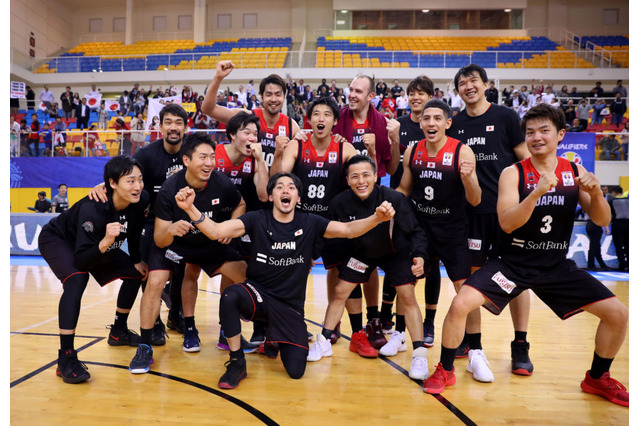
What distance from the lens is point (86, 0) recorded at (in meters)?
29.4

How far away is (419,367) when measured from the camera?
4.05 meters

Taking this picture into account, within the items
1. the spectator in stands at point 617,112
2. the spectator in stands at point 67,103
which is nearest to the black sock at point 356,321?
the spectator in stands at point 617,112

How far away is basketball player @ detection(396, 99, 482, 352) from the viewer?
4.30m

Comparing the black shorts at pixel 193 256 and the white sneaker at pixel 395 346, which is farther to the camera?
the white sneaker at pixel 395 346

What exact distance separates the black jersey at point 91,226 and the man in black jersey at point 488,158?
132 inches

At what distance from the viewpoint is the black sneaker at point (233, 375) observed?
3.80 m

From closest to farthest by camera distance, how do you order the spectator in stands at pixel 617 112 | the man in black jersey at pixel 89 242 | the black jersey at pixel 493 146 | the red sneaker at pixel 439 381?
the red sneaker at pixel 439 381
the man in black jersey at pixel 89 242
the black jersey at pixel 493 146
the spectator in stands at pixel 617 112

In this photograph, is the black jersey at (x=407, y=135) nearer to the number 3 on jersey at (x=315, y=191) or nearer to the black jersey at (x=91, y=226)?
the number 3 on jersey at (x=315, y=191)

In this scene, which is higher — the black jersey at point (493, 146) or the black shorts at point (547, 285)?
the black jersey at point (493, 146)

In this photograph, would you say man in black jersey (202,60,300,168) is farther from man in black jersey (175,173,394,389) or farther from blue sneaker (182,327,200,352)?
blue sneaker (182,327,200,352)

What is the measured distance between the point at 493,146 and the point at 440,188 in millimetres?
681

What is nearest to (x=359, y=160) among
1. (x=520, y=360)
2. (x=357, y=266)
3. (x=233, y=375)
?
(x=357, y=266)
